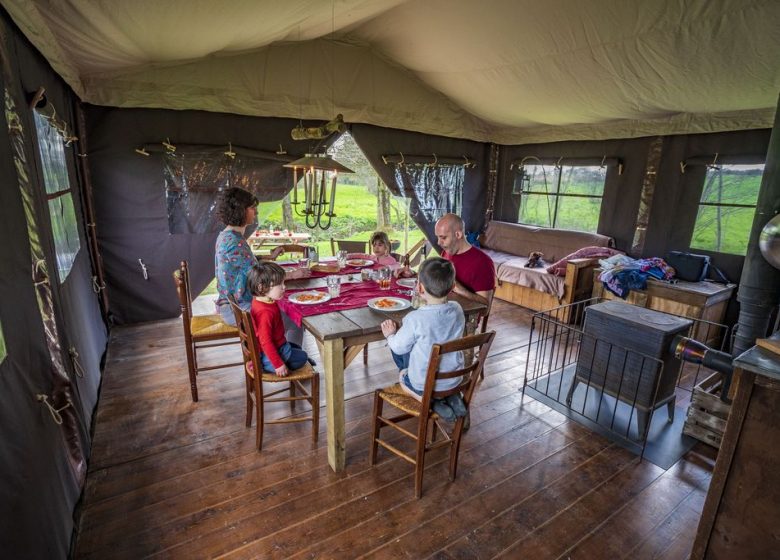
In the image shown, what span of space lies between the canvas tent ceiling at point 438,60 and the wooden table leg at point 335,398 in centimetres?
192

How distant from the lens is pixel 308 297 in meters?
2.39

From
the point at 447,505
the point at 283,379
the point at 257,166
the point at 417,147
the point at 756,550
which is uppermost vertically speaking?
the point at 417,147

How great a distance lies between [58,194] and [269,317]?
1.60 m

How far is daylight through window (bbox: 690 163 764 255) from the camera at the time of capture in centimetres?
384

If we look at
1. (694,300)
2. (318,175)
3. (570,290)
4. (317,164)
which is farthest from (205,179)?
(694,300)

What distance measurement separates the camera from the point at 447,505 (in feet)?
6.31

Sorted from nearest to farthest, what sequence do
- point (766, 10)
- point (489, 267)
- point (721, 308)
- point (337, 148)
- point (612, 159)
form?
point (766, 10) → point (489, 267) → point (721, 308) → point (612, 159) → point (337, 148)

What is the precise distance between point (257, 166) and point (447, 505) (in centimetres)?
372

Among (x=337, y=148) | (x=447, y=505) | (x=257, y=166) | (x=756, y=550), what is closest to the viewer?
(x=756, y=550)

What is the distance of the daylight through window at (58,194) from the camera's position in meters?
2.16

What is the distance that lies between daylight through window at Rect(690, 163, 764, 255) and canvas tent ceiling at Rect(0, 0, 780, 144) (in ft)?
1.46

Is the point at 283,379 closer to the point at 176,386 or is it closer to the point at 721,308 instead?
the point at 176,386

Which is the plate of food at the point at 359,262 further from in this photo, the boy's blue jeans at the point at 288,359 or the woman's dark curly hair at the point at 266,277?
the woman's dark curly hair at the point at 266,277

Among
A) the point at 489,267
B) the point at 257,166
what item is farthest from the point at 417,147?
the point at 489,267
